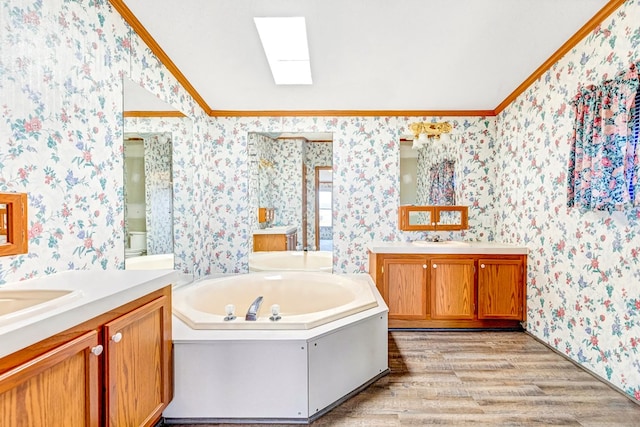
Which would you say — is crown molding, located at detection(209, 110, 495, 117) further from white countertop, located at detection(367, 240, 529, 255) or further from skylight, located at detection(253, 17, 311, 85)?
white countertop, located at detection(367, 240, 529, 255)

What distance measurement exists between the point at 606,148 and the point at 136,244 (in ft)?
9.35

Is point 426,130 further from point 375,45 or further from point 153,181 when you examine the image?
point 153,181

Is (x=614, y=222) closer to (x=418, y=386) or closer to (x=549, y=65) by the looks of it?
(x=549, y=65)

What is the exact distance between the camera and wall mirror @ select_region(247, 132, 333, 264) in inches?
137

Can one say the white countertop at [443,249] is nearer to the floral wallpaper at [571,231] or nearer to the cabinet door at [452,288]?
the cabinet door at [452,288]

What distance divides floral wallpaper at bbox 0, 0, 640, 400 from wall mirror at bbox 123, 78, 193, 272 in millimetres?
74

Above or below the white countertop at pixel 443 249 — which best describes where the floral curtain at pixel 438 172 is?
above

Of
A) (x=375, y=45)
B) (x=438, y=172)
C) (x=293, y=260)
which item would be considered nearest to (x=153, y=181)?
(x=293, y=260)

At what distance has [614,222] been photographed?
6.48ft

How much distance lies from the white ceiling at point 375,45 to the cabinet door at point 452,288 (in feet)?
5.15

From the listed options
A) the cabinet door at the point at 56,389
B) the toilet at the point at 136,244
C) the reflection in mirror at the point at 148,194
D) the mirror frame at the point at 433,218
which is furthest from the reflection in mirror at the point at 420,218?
the cabinet door at the point at 56,389

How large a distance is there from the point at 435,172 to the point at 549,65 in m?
1.32

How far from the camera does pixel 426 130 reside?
3.49 m

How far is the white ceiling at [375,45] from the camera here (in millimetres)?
1855
